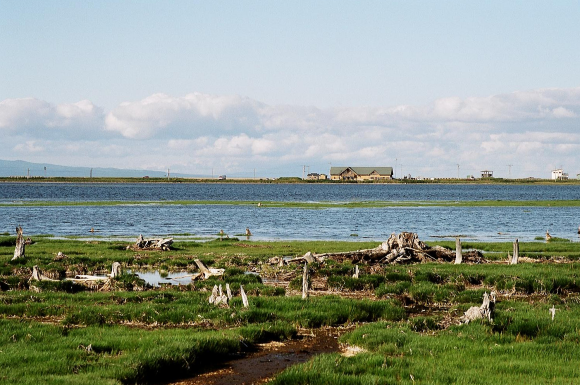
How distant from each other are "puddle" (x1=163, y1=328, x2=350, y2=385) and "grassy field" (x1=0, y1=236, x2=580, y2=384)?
0.48m

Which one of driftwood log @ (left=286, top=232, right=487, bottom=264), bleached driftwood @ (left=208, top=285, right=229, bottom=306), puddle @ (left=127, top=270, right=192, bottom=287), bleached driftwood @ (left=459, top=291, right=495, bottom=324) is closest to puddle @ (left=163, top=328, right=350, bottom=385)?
bleached driftwood @ (left=208, top=285, right=229, bottom=306)

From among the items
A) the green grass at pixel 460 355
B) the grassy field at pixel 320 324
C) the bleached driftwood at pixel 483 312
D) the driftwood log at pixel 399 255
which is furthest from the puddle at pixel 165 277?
the bleached driftwood at pixel 483 312

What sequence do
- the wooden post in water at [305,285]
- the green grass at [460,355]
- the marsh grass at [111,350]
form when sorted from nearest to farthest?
1. the marsh grass at [111,350]
2. the green grass at [460,355]
3. the wooden post in water at [305,285]

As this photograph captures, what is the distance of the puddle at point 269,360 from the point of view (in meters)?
13.8

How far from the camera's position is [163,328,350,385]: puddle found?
13781 millimetres

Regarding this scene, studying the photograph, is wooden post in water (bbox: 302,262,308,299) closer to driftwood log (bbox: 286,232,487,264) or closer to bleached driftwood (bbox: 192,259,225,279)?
bleached driftwood (bbox: 192,259,225,279)

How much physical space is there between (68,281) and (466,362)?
16.7m

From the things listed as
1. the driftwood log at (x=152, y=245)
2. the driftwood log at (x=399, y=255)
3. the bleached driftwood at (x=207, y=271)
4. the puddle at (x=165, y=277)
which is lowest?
the puddle at (x=165, y=277)

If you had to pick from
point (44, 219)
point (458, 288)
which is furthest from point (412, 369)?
point (44, 219)

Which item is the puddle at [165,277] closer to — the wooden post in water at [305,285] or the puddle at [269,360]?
the wooden post in water at [305,285]

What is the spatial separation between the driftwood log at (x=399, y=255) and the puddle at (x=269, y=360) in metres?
13.9

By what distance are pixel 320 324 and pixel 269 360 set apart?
4.06 meters

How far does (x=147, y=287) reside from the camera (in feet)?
83.3

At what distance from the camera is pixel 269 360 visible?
1528cm
